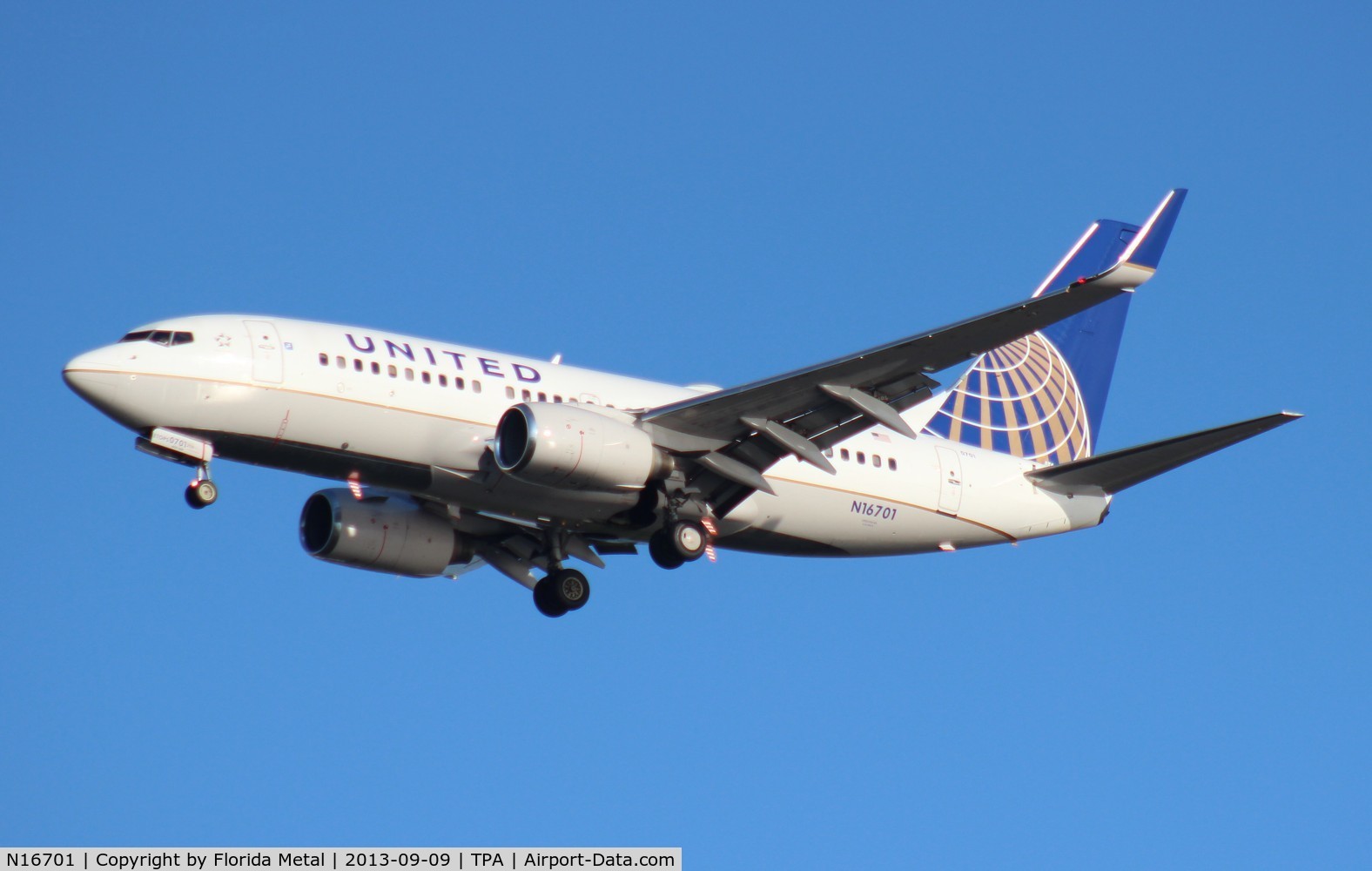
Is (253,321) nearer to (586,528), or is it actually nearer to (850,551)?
(586,528)

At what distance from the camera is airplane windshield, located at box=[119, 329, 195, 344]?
29.8m

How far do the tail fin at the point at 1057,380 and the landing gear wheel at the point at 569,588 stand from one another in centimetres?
804

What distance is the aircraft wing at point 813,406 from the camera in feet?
93.8

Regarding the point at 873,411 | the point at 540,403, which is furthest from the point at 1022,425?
the point at 540,403

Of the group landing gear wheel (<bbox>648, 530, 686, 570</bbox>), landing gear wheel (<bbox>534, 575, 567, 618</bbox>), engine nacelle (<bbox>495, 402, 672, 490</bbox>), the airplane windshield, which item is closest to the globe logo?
landing gear wheel (<bbox>648, 530, 686, 570</bbox>)

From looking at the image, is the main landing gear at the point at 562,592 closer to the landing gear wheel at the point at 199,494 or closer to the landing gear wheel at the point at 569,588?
the landing gear wheel at the point at 569,588

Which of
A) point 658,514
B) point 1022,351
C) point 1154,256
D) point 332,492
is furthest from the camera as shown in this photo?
point 1022,351

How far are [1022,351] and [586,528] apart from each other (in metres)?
12.0

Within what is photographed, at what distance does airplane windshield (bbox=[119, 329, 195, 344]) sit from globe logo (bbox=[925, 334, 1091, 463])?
15.3 meters

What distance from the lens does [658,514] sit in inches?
1264

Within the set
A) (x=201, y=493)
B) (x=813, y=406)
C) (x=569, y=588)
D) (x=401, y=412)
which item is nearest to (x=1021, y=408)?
(x=813, y=406)

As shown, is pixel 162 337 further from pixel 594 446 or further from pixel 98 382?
pixel 594 446

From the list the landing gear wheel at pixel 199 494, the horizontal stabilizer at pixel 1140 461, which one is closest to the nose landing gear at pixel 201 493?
the landing gear wheel at pixel 199 494
